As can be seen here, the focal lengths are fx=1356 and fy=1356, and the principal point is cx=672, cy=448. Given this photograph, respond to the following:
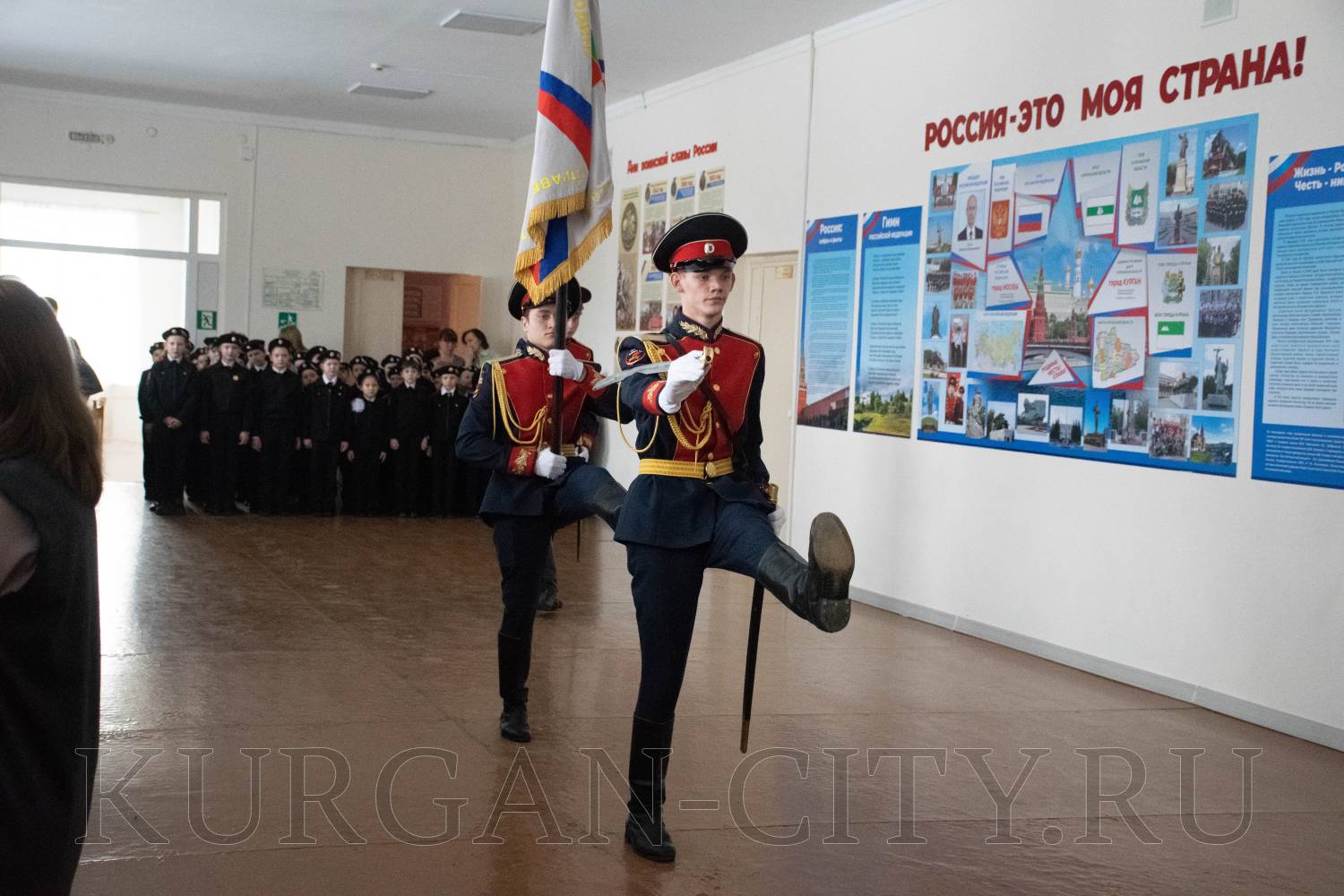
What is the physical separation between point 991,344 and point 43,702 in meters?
5.68

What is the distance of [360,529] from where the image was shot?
34.2 ft

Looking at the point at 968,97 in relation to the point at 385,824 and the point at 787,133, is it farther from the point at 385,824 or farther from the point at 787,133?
the point at 385,824

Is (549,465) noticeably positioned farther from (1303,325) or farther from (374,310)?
(374,310)

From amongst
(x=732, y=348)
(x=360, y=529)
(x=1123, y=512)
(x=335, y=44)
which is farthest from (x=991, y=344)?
(x=335, y=44)

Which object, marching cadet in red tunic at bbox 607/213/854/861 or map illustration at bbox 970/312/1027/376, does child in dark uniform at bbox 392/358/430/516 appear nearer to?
map illustration at bbox 970/312/1027/376

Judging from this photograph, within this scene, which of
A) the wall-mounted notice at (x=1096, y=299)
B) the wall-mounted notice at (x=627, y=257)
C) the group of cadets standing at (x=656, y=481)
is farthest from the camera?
the wall-mounted notice at (x=627, y=257)

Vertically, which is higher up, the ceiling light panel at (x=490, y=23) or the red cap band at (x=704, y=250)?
the ceiling light panel at (x=490, y=23)

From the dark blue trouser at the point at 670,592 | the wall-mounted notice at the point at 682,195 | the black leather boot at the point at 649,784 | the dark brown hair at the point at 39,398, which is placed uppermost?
the wall-mounted notice at the point at 682,195

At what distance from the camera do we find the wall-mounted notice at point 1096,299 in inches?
225

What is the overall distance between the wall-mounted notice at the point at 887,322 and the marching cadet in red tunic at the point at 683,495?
4105 mm

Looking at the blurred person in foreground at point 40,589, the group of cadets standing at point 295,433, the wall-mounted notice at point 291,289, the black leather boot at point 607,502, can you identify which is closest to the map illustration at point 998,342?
the black leather boot at point 607,502

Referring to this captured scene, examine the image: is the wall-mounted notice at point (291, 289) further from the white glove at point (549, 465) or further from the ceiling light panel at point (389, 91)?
the white glove at point (549, 465)

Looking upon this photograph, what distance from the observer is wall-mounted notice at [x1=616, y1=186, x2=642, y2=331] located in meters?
11.4

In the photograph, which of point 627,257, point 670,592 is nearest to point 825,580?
point 670,592
